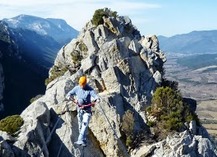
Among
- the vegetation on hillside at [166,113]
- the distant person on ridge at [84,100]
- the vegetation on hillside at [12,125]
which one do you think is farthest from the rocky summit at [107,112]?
the distant person on ridge at [84,100]

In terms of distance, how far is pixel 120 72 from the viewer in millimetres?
51281

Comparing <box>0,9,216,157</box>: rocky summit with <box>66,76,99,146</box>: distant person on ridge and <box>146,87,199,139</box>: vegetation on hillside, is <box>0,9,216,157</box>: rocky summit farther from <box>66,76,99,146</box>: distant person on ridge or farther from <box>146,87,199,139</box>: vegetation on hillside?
<box>66,76,99,146</box>: distant person on ridge

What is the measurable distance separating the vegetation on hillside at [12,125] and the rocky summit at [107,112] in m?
0.69

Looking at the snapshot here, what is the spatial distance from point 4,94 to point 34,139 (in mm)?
107795

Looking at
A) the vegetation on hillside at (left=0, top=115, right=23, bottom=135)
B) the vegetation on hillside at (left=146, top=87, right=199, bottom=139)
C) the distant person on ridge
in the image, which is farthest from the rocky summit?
the distant person on ridge

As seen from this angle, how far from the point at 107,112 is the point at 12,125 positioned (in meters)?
9.37

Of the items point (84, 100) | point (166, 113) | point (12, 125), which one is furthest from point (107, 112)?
point (84, 100)

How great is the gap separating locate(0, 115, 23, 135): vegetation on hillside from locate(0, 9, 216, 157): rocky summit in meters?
0.69

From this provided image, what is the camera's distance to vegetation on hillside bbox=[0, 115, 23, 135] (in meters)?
39.1

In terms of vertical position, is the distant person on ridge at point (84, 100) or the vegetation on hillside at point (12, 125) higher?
the distant person on ridge at point (84, 100)

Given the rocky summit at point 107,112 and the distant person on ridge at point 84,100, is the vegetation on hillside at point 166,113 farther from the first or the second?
the distant person on ridge at point 84,100

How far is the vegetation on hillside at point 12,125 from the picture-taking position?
1539 inches

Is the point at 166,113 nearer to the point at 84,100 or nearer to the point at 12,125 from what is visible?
the point at 12,125

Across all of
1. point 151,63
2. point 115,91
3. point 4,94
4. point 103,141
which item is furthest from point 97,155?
point 4,94
